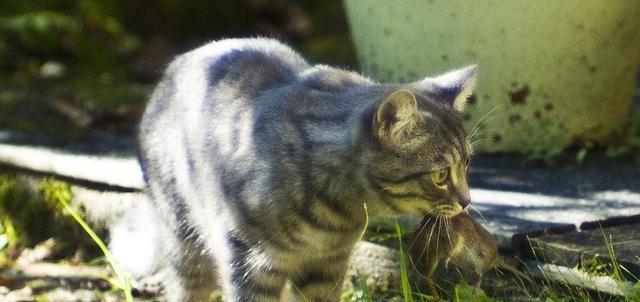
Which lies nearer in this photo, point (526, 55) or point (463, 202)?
point (463, 202)

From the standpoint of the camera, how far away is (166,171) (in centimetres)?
413

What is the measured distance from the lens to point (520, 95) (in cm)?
496

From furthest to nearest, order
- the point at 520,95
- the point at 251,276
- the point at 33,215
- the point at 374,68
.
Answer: the point at 374,68 < the point at 33,215 < the point at 520,95 < the point at 251,276

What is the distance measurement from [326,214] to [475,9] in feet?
5.49

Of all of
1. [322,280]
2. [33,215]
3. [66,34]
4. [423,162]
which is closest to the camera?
[423,162]

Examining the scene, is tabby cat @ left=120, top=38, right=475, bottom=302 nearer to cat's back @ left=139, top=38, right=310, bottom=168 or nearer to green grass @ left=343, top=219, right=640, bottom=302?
cat's back @ left=139, top=38, right=310, bottom=168

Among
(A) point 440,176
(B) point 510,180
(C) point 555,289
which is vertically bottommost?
(B) point 510,180

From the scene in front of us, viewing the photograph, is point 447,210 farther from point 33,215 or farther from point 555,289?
point 33,215

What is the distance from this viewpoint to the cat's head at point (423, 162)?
3295 mm

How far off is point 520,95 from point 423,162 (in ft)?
5.74

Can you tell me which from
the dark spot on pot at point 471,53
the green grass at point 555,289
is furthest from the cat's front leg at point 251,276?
the dark spot on pot at point 471,53

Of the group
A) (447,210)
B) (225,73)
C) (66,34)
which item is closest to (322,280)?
(447,210)

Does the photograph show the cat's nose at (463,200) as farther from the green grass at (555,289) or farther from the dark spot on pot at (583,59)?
the dark spot on pot at (583,59)

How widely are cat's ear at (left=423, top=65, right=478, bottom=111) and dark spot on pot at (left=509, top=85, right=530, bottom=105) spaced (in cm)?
138
